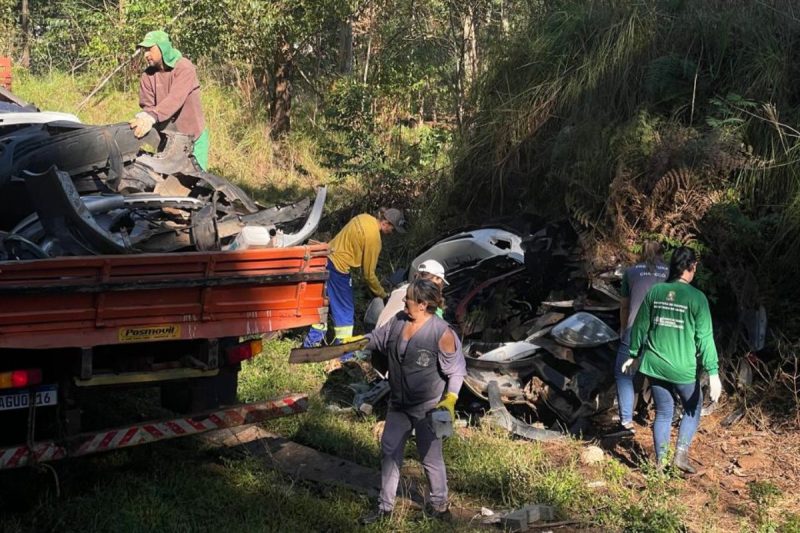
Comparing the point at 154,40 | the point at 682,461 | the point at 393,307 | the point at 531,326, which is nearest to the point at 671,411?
the point at 682,461

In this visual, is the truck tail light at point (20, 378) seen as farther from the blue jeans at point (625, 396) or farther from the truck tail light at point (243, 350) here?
the blue jeans at point (625, 396)

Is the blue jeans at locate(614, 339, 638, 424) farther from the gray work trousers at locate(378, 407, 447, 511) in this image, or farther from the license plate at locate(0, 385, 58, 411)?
the license plate at locate(0, 385, 58, 411)

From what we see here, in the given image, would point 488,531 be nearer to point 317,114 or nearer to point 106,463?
point 106,463

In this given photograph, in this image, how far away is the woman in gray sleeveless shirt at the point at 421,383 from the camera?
5023mm

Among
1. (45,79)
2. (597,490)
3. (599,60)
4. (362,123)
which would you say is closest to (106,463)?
(597,490)

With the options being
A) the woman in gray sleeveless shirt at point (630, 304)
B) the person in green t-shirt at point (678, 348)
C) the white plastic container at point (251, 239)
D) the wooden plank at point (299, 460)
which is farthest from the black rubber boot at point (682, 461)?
the white plastic container at point (251, 239)

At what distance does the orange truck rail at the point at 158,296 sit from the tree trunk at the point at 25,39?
636 inches

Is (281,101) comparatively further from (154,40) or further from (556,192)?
(556,192)

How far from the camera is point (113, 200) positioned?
5559 millimetres

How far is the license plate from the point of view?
462cm

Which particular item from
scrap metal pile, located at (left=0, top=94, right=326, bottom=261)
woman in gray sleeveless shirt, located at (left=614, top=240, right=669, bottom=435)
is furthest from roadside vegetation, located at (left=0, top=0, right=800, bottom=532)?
scrap metal pile, located at (left=0, top=94, right=326, bottom=261)

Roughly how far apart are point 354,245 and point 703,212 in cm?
310

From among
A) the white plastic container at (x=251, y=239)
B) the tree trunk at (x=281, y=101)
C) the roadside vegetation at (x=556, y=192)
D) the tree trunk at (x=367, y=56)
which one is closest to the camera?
the roadside vegetation at (x=556, y=192)

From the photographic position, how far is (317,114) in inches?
661
